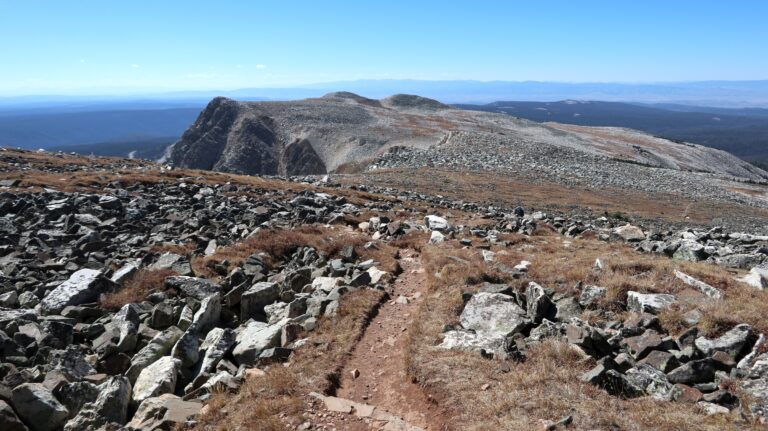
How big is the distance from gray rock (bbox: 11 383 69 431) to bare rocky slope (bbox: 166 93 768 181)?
50679mm

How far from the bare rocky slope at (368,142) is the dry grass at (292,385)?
4679 cm

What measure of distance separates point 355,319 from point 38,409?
617 centimetres

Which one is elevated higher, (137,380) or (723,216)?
(137,380)

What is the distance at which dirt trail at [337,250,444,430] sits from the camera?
7836mm

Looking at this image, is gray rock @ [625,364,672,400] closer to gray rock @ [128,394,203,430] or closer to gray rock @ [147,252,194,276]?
gray rock @ [128,394,203,430]

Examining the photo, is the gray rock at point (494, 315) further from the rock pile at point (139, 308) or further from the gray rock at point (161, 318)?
the gray rock at point (161, 318)

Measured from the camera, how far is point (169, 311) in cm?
1157

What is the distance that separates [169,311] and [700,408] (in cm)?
1132

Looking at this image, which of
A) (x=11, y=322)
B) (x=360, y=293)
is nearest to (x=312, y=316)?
(x=360, y=293)

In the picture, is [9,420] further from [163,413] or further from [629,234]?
[629,234]

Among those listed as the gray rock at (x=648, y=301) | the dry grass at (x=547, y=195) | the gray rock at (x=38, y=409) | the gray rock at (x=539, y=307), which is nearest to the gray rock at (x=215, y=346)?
the gray rock at (x=38, y=409)

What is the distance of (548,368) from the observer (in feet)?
26.3

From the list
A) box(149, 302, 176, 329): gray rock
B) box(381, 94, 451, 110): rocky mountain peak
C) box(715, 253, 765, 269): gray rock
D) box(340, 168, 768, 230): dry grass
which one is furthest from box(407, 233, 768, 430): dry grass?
box(381, 94, 451, 110): rocky mountain peak

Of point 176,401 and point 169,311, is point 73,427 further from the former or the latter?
point 169,311
